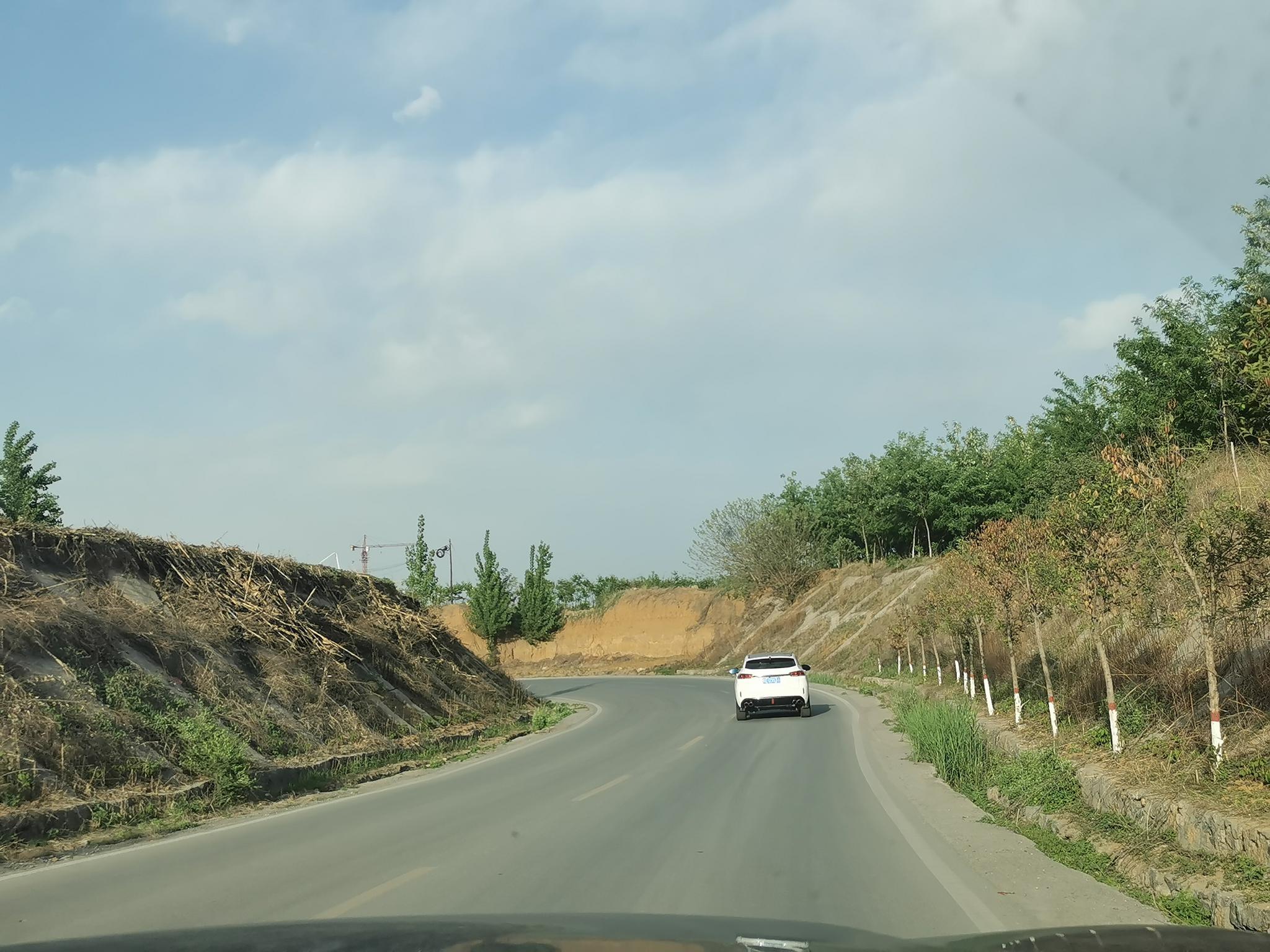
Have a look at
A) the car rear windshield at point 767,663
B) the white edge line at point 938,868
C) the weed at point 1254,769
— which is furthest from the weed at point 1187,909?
the car rear windshield at point 767,663

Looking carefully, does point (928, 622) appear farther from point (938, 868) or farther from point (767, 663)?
point (938, 868)

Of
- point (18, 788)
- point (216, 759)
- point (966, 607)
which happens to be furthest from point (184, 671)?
point (966, 607)

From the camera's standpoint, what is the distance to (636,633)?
75125mm

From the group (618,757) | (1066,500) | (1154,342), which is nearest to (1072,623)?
(1066,500)

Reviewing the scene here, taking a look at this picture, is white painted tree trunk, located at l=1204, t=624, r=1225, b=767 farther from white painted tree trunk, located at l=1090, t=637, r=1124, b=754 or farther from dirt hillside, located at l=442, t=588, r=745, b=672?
dirt hillside, located at l=442, t=588, r=745, b=672

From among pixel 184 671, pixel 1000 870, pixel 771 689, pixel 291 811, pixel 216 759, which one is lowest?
pixel 771 689

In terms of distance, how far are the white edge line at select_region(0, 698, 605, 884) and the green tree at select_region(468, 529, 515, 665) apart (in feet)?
160

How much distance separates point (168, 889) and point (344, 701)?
1268cm

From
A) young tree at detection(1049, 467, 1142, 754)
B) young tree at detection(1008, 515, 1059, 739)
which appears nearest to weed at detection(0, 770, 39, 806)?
young tree at detection(1049, 467, 1142, 754)

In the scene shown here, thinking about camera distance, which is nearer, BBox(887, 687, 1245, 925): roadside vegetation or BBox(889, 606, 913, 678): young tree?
BBox(887, 687, 1245, 925): roadside vegetation

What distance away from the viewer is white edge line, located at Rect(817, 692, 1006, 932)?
21.0 feet

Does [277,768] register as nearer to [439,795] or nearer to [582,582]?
[439,795]

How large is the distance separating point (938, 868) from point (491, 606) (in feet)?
216

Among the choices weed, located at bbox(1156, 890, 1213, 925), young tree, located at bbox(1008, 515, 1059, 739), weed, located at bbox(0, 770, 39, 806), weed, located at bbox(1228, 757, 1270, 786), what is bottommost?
weed, located at bbox(1156, 890, 1213, 925)
